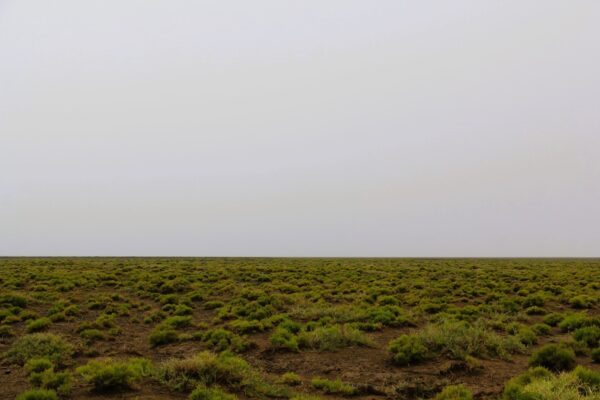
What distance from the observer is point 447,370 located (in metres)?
11.8

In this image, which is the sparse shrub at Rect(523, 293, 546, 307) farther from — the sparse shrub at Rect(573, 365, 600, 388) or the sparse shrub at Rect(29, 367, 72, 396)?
the sparse shrub at Rect(29, 367, 72, 396)

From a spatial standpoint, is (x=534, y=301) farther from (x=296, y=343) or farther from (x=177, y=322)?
(x=177, y=322)

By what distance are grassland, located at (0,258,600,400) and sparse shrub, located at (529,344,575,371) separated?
3cm

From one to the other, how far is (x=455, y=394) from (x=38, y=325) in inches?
571

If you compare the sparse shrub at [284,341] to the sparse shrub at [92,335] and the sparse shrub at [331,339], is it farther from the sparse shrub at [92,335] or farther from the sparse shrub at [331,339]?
the sparse shrub at [92,335]

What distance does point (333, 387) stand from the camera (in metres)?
10.6

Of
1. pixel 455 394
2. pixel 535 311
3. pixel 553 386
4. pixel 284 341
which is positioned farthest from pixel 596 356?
pixel 284 341

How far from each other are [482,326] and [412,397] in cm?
727

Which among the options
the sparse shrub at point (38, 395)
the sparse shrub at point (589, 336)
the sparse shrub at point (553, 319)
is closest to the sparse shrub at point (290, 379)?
the sparse shrub at point (38, 395)

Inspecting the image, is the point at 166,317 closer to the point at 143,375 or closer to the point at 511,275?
the point at 143,375

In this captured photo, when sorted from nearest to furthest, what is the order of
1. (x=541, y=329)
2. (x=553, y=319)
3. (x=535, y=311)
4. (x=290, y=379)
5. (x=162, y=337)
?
1. (x=290, y=379)
2. (x=162, y=337)
3. (x=541, y=329)
4. (x=553, y=319)
5. (x=535, y=311)

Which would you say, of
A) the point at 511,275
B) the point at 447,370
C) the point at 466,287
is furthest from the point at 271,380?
the point at 511,275

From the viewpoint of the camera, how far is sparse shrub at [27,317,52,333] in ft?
51.9

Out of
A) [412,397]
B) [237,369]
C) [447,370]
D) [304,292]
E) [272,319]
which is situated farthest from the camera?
[304,292]
